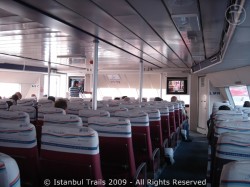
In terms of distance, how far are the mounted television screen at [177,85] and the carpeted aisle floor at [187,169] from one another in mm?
6226

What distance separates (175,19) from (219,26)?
3.22ft

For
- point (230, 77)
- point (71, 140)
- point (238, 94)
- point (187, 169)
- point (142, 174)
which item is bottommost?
point (187, 169)

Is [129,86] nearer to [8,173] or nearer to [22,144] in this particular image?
[22,144]

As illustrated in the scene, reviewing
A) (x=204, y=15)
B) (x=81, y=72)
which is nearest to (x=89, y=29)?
(x=204, y=15)

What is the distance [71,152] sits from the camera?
2.12m

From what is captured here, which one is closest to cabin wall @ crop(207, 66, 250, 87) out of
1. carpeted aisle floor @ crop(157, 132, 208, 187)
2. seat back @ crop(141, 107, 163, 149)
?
carpeted aisle floor @ crop(157, 132, 208, 187)

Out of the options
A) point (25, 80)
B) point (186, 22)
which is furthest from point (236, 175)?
point (25, 80)

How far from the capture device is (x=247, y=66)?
8.49m

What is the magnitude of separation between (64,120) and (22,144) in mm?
927

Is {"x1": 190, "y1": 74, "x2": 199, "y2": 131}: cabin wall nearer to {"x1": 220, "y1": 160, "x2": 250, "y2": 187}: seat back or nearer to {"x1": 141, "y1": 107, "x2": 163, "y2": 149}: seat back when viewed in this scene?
{"x1": 141, "y1": 107, "x2": 163, "y2": 149}: seat back

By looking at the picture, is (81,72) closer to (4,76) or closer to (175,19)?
(4,76)

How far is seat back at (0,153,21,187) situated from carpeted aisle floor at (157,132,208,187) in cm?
434

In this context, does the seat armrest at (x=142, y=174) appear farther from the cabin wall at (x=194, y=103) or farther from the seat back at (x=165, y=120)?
the cabin wall at (x=194, y=103)

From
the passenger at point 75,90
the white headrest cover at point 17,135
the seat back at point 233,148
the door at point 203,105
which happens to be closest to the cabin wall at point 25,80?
the passenger at point 75,90
